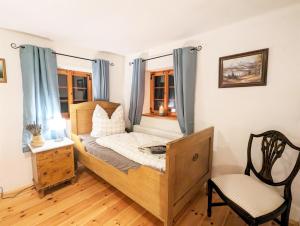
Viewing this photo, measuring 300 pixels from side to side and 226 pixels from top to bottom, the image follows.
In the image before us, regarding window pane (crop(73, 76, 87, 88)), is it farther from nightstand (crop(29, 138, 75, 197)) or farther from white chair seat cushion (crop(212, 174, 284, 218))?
white chair seat cushion (crop(212, 174, 284, 218))

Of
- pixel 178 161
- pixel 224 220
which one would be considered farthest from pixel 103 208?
pixel 224 220

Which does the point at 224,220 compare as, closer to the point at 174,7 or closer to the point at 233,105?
the point at 233,105

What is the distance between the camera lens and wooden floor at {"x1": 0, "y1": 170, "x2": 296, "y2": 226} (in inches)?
67.5

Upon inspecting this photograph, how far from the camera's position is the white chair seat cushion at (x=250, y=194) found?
129cm

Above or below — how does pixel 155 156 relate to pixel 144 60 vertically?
below

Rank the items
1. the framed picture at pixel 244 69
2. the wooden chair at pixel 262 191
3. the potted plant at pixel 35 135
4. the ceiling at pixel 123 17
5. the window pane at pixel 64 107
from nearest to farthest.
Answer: the wooden chair at pixel 262 191 → the ceiling at pixel 123 17 → the framed picture at pixel 244 69 → the potted plant at pixel 35 135 → the window pane at pixel 64 107

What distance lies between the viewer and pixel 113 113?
300cm

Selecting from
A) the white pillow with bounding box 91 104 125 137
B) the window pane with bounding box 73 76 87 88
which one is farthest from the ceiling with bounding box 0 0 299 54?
the white pillow with bounding box 91 104 125 137

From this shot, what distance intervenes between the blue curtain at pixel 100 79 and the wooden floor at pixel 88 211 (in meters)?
1.66

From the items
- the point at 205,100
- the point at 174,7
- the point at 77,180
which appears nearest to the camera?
the point at 174,7

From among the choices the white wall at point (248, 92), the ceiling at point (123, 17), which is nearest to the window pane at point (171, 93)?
the white wall at point (248, 92)

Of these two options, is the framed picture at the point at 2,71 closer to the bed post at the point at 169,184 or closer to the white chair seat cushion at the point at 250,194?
the bed post at the point at 169,184

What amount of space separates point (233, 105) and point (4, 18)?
289 centimetres

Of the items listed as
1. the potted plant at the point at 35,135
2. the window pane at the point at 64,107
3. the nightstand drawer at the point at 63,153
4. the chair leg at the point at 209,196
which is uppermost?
the window pane at the point at 64,107
